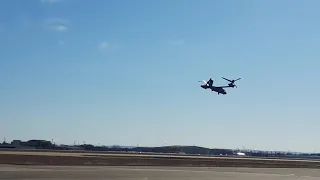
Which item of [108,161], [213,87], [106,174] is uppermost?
[213,87]

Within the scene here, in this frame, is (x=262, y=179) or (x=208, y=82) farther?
(x=208, y=82)

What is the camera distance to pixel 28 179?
3488cm

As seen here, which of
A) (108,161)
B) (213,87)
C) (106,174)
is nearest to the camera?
(106,174)

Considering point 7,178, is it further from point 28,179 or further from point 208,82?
point 208,82

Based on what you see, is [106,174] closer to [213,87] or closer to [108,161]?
[213,87]

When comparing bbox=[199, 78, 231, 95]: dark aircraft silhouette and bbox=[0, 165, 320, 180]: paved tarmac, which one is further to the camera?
bbox=[199, 78, 231, 95]: dark aircraft silhouette

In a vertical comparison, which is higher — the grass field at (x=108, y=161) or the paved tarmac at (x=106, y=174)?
the grass field at (x=108, y=161)

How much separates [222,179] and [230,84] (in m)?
22.3

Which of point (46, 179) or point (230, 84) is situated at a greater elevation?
point (230, 84)

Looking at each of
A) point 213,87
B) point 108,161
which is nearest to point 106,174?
point 213,87

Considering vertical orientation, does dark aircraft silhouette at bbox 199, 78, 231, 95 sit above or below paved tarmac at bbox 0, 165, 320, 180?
above

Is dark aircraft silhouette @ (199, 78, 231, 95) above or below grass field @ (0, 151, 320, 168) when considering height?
above

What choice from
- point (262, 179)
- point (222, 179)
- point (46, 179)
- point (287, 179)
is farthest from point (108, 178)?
point (287, 179)

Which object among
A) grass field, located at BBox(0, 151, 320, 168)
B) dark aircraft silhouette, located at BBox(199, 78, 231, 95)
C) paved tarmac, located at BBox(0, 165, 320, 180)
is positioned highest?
dark aircraft silhouette, located at BBox(199, 78, 231, 95)
